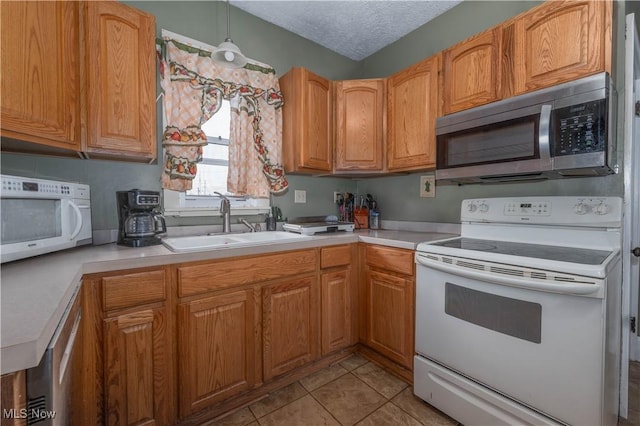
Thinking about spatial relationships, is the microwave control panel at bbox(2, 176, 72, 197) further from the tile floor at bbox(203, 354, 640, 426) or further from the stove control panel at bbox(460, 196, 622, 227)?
the stove control panel at bbox(460, 196, 622, 227)

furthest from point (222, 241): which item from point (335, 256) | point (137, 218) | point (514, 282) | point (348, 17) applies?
point (348, 17)

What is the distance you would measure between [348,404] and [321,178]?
5.80ft

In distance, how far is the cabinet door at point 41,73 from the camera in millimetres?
1057

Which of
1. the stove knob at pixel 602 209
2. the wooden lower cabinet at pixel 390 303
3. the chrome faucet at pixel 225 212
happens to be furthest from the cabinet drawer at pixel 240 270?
the stove knob at pixel 602 209

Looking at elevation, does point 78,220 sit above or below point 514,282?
above

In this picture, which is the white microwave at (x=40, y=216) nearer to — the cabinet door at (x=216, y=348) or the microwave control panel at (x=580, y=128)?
the cabinet door at (x=216, y=348)

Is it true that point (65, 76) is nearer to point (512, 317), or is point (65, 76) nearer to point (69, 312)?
point (69, 312)

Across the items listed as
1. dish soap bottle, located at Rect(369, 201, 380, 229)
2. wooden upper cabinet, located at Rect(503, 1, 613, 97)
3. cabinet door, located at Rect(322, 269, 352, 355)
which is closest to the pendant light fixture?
cabinet door, located at Rect(322, 269, 352, 355)

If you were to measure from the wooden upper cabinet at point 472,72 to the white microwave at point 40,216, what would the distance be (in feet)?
7.22

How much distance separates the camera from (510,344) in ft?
3.97

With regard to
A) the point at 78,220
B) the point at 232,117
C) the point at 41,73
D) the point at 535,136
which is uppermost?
the point at 232,117

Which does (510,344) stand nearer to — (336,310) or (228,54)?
(336,310)

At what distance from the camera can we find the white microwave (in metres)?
1.03

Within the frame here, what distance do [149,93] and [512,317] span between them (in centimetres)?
212
